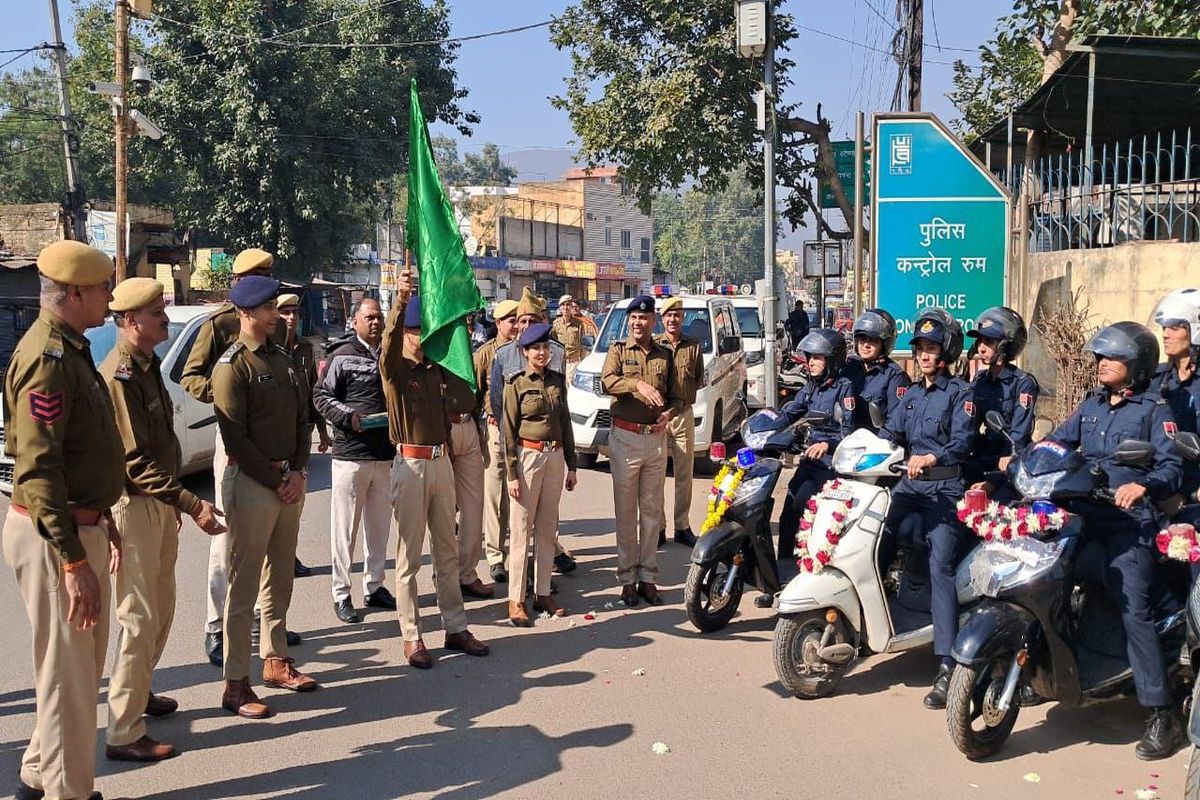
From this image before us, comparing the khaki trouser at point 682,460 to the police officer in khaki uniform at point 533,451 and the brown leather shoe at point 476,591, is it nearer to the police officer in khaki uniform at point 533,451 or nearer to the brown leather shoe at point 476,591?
the brown leather shoe at point 476,591

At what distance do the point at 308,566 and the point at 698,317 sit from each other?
22.5 ft

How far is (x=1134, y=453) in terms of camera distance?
4258 mm

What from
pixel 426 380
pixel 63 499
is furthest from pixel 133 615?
pixel 426 380

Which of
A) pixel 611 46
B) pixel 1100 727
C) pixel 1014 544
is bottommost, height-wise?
pixel 1100 727

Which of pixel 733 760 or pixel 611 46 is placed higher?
pixel 611 46

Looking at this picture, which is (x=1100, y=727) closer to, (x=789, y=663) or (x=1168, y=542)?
(x=1168, y=542)

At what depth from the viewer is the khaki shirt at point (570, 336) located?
44.9ft

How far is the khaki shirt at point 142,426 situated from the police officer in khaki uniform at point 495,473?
2971mm

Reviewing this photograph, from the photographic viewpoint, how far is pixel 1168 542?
422 centimetres

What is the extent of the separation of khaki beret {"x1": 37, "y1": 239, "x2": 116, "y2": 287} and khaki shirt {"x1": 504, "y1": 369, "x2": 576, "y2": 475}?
288 centimetres

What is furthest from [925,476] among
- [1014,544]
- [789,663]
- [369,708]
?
[369,708]

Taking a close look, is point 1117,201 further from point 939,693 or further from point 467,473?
point 467,473

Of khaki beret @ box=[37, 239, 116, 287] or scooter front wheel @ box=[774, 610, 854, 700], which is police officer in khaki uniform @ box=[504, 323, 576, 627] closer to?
scooter front wheel @ box=[774, 610, 854, 700]

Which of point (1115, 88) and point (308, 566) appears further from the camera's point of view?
point (1115, 88)
